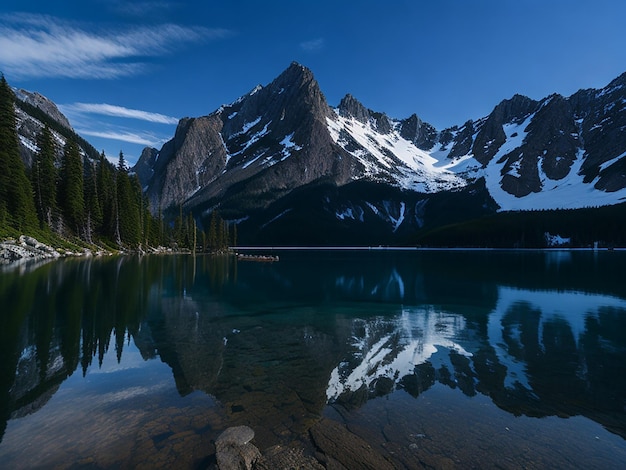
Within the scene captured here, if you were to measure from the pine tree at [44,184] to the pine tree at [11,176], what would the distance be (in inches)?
287

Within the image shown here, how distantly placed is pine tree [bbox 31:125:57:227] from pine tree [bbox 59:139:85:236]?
13.6ft

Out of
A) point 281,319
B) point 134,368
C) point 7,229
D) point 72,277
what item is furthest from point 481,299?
point 7,229

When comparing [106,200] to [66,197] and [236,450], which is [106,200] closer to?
[66,197]

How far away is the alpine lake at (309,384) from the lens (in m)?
10.0

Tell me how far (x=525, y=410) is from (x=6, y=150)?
280 ft

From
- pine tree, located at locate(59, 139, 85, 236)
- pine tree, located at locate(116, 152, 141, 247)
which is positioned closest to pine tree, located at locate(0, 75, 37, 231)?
pine tree, located at locate(59, 139, 85, 236)

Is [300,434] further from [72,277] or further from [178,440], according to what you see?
[72,277]

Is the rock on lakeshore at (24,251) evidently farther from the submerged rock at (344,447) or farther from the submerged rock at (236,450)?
the submerged rock at (344,447)

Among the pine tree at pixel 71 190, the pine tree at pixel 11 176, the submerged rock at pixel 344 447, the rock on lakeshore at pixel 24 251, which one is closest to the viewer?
the submerged rock at pixel 344 447

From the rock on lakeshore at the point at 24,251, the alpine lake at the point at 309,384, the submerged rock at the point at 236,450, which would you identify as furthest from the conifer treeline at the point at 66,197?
the submerged rock at the point at 236,450

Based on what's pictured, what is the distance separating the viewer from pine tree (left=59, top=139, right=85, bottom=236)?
285 ft

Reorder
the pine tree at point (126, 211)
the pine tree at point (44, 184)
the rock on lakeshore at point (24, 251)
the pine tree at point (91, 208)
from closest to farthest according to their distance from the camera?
the rock on lakeshore at point (24, 251) → the pine tree at point (44, 184) → the pine tree at point (91, 208) → the pine tree at point (126, 211)

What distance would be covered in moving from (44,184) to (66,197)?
302 inches

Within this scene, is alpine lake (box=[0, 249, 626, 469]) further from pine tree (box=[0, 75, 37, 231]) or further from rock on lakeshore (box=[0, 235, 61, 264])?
pine tree (box=[0, 75, 37, 231])
